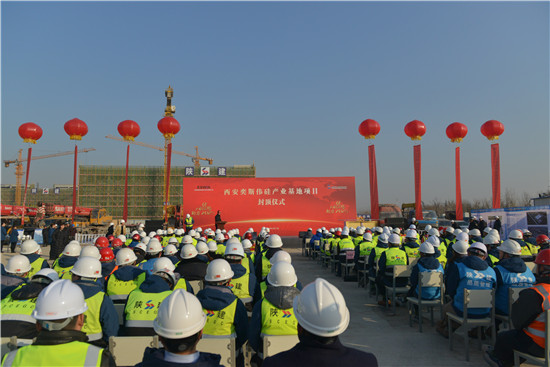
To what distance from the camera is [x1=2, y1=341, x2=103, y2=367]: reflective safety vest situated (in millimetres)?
1827

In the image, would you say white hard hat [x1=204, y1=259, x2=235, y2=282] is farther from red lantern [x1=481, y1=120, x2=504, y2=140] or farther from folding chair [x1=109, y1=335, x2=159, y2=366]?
red lantern [x1=481, y1=120, x2=504, y2=140]

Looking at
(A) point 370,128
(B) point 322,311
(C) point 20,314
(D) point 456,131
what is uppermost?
(A) point 370,128

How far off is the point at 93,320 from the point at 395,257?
5686mm

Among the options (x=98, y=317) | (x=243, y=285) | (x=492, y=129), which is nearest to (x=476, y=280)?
(x=243, y=285)

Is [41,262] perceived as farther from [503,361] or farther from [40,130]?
[40,130]

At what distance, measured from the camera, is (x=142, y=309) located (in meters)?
3.40

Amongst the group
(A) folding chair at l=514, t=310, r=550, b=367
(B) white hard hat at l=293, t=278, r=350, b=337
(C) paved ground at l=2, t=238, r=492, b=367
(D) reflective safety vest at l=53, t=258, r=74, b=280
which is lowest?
(C) paved ground at l=2, t=238, r=492, b=367

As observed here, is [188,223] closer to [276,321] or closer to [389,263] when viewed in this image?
[389,263]

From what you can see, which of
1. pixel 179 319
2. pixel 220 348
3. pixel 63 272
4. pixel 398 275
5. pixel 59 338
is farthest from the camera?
pixel 398 275

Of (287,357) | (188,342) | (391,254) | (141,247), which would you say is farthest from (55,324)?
(391,254)

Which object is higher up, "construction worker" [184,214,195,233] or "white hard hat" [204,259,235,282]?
"white hard hat" [204,259,235,282]

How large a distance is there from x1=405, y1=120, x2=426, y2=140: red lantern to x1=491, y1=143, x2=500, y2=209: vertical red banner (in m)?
4.55

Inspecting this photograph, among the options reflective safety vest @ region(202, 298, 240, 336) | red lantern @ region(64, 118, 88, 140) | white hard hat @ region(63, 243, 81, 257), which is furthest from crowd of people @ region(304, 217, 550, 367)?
red lantern @ region(64, 118, 88, 140)

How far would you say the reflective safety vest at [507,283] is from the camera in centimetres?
476
